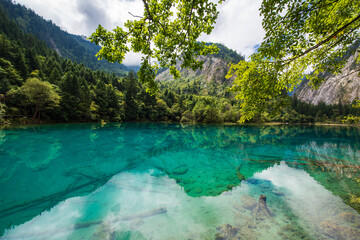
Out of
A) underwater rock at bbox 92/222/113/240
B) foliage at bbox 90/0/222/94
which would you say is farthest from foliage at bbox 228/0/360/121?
underwater rock at bbox 92/222/113/240

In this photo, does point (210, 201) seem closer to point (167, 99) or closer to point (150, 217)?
point (150, 217)

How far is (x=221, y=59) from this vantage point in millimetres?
192750

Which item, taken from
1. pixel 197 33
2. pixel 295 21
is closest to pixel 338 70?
pixel 295 21

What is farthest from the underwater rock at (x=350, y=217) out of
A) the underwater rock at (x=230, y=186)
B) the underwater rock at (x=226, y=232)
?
the underwater rock at (x=226, y=232)

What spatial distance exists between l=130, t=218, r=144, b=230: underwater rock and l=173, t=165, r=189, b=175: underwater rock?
16.4ft

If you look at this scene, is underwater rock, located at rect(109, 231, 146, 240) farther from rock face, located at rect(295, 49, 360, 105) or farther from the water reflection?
rock face, located at rect(295, 49, 360, 105)

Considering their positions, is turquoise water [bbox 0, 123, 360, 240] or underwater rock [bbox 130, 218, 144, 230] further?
underwater rock [bbox 130, 218, 144, 230]

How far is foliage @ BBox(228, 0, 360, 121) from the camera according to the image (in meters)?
3.73

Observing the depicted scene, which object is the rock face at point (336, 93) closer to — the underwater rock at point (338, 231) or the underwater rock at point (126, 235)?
the underwater rock at point (338, 231)

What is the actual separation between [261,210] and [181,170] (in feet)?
19.3

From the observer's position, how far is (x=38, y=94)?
112 feet

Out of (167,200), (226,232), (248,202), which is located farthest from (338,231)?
(167,200)

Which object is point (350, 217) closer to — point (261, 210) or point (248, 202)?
point (261, 210)

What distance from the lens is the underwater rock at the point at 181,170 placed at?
1089cm
